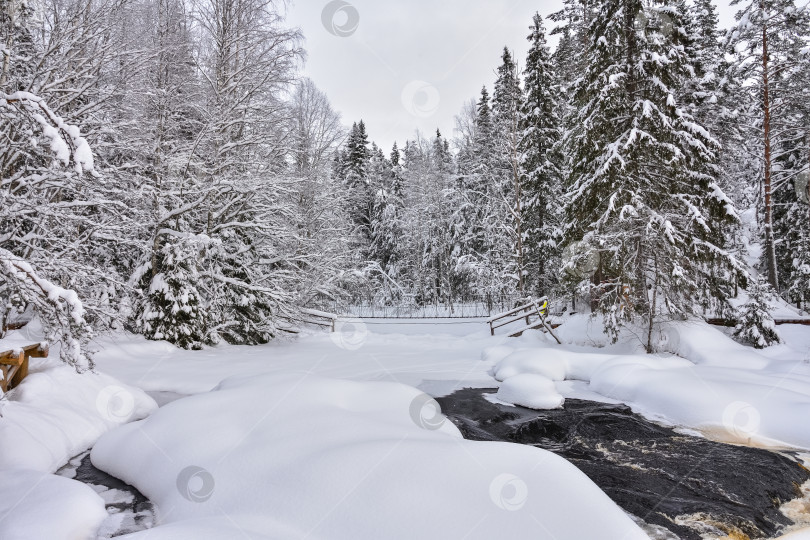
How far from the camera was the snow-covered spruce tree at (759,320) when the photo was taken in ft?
36.7

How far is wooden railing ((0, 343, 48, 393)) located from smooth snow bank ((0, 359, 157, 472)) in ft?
0.38

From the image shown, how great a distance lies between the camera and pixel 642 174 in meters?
13.0

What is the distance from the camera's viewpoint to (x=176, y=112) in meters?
13.0

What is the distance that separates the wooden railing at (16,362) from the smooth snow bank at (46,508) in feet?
6.38

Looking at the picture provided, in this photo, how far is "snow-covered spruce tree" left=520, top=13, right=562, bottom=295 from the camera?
20672 mm

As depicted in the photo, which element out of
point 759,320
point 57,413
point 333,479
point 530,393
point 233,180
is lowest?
point 530,393

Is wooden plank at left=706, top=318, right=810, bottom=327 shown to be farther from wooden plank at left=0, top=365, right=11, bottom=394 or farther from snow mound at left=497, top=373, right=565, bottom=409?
wooden plank at left=0, top=365, right=11, bottom=394

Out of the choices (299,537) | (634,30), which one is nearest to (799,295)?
(634,30)

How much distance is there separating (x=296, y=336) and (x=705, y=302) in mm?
14259

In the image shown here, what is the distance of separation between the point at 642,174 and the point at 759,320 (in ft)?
16.5

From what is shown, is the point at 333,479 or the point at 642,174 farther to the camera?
the point at 642,174

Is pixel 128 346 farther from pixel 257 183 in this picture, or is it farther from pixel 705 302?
pixel 705 302

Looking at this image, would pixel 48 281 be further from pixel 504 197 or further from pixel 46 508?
pixel 504 197

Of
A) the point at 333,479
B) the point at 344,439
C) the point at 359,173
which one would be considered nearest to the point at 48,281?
the point at 344,439
